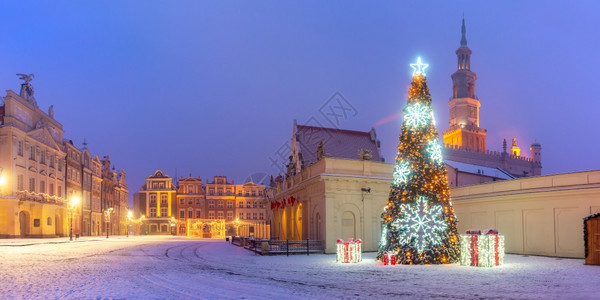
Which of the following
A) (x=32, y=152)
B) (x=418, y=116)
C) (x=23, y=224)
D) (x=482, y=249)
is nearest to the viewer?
(x=482, y=249)

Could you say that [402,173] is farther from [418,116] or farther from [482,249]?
[482,249]

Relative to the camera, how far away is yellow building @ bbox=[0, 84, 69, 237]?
160 ft

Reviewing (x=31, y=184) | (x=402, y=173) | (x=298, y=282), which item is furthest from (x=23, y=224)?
(x=298, y=282)

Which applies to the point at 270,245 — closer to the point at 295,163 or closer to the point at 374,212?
the point at 374,212

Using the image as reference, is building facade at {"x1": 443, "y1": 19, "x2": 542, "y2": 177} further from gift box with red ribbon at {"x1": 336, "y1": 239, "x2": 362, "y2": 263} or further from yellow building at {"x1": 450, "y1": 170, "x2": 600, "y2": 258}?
gift box with red ribbon at {"x1": 336, "y1": 239, "x2": 362, "y2": 263}

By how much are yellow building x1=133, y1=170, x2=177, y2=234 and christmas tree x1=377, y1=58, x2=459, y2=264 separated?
263 ft

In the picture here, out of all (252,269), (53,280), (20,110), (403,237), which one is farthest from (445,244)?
(20,110)

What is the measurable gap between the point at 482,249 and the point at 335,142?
22.7 m

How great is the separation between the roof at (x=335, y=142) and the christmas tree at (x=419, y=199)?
17.9 meters

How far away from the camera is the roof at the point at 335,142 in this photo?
4042cm

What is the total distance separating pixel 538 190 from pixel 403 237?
9639mm

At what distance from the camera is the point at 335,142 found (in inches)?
1598

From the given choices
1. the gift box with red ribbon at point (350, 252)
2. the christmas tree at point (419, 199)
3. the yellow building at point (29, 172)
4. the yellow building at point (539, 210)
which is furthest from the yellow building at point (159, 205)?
the christmas tree at point (419, 199)

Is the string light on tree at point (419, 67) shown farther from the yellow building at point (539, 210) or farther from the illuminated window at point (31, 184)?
the illuminated window at point (31, 184)
